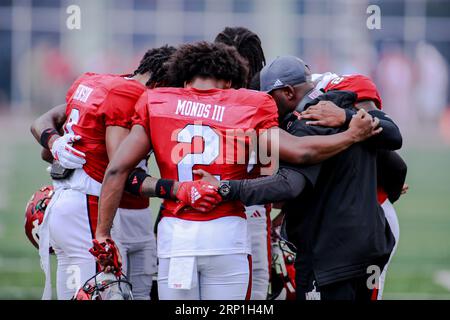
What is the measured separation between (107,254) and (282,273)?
1.74 meters

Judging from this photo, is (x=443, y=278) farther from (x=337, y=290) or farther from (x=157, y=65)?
(x=157, y=65)

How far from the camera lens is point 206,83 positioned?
16.0 ft

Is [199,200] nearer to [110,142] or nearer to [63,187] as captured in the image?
[110,142]

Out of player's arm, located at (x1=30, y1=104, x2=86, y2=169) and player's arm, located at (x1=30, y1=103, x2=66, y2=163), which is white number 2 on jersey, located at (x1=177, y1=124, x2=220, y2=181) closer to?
player's arm, located at (x1=30, y1=104, x2=86, y2=169)

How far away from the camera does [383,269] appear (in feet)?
16.8

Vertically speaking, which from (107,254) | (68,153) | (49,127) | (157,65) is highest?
(157,65)

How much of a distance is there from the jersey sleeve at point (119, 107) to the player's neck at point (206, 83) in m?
0.41

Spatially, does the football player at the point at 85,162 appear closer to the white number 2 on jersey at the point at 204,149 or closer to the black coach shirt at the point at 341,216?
the white number 2 on jersey at the point at 204,149

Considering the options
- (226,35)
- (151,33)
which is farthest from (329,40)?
(226,35)

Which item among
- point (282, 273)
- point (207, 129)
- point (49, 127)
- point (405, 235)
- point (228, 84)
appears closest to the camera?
point (207, 129)

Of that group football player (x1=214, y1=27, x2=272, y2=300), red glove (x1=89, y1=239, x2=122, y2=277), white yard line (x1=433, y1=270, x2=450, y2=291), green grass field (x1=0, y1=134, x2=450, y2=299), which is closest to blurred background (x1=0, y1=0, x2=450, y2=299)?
green grass field (x1=0, y1=134, x2=450, y2=299)

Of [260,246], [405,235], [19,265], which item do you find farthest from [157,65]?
[405,235]

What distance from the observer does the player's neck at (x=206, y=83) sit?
4871 millimetres

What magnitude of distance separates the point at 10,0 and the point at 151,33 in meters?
5.53
